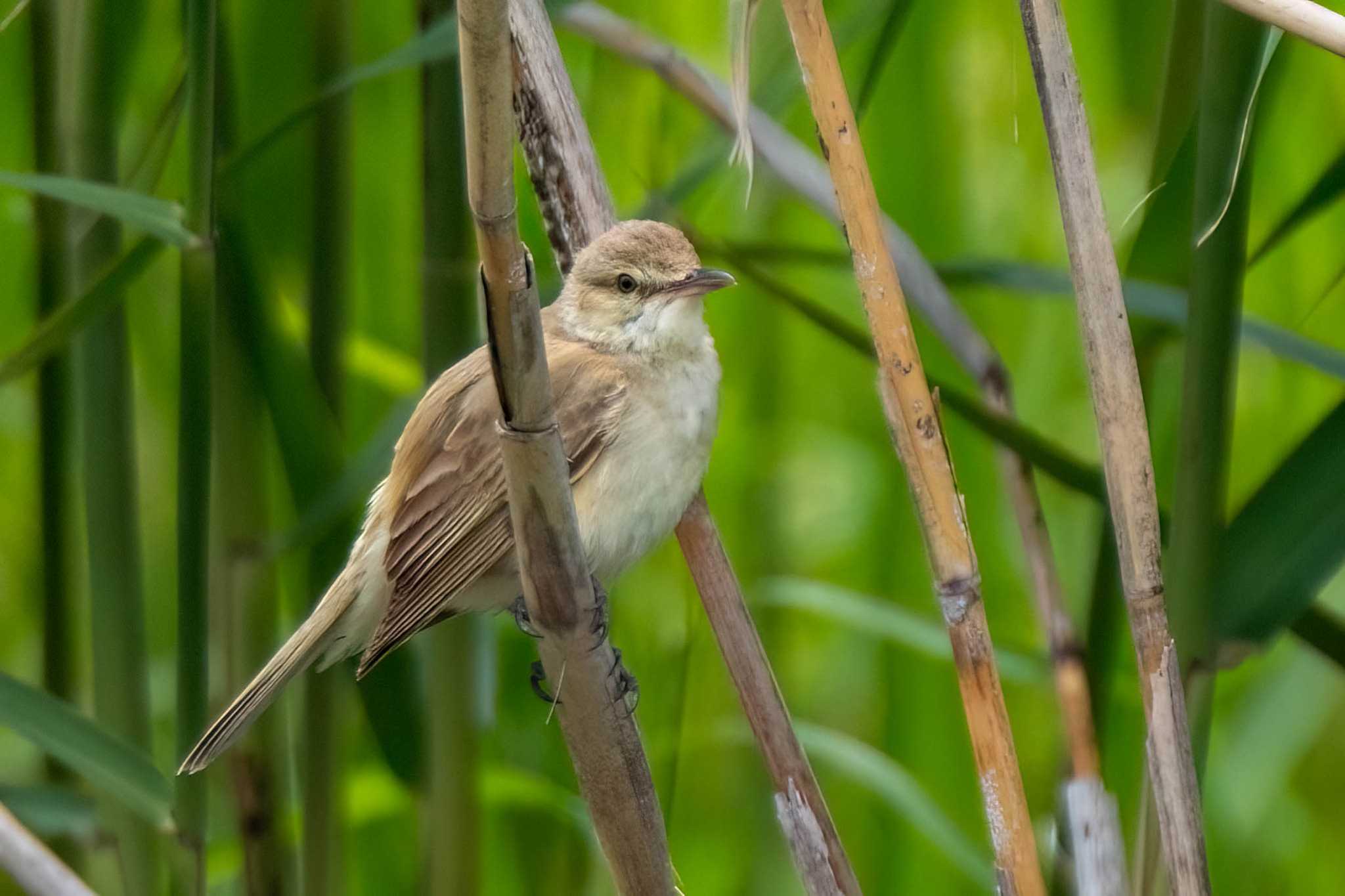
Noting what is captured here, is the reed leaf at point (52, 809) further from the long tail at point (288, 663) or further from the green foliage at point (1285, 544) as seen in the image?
the green foliage at point (1285, 544)

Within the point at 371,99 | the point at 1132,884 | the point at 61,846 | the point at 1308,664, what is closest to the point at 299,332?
the point at 371,99

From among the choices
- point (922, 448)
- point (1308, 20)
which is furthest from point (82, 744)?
point (1308, 20)

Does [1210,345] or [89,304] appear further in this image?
[89,304]

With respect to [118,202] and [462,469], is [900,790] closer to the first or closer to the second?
[462,469]

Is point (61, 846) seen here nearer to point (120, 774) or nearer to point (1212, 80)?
point (120, 774)

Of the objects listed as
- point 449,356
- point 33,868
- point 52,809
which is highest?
point 449,356

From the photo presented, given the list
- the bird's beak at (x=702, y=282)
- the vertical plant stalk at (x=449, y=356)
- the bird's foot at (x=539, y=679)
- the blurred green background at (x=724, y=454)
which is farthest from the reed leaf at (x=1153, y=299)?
the bird's foot at (x=539, y=679)
